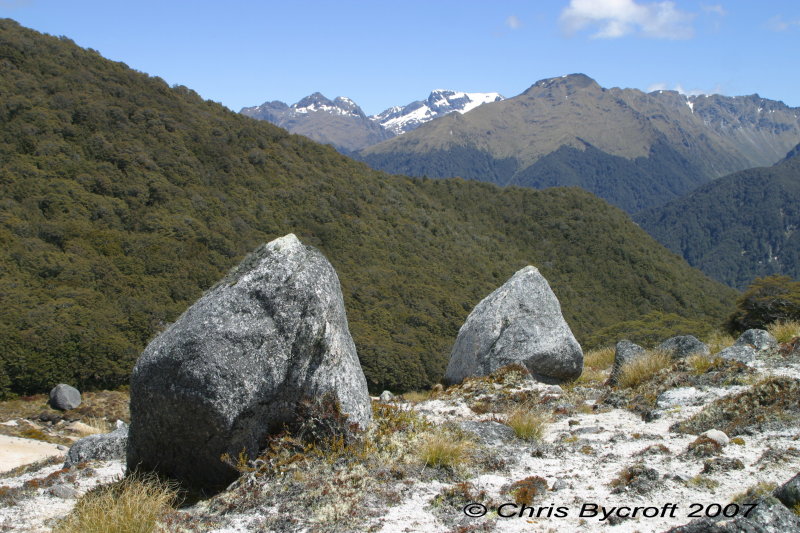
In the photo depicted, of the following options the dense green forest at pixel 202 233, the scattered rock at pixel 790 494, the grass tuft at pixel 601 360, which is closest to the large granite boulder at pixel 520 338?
the grass tuft at pixel 601 360

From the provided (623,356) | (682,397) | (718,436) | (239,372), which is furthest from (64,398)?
(718,436)

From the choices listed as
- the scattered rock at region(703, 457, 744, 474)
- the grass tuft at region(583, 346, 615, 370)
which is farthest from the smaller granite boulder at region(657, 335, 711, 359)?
the scattered rock at region(703, 457, 744, 474)

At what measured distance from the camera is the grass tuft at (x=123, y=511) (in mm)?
5062

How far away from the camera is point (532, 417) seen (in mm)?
7945

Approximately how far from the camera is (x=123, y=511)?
518cm

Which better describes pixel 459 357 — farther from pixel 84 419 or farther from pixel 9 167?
pixel 9 167

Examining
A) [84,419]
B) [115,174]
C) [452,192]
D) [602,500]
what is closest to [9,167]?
[115,174]

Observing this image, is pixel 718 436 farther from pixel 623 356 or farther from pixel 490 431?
pixel 623 356

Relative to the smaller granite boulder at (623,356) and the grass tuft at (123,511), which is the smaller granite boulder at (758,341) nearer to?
the smaller granite boulder at (623,356)

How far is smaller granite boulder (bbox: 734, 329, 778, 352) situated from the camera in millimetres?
11367

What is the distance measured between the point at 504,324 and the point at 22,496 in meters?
9.62

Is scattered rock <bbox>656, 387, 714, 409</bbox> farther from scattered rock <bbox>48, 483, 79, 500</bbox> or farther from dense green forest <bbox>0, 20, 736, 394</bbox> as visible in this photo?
dense green forest <bbox>0, 20, 736, 394</bbox>

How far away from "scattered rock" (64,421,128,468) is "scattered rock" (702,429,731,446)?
769 centimetres

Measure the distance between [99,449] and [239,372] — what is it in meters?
4.15
